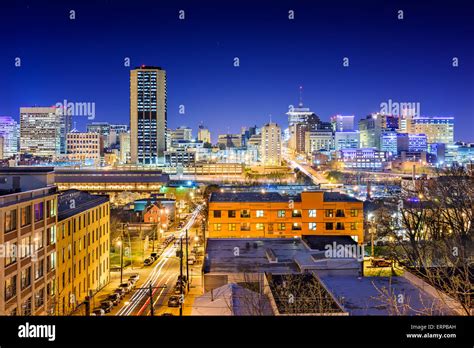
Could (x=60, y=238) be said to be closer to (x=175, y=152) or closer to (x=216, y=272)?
(x=216, y=272)

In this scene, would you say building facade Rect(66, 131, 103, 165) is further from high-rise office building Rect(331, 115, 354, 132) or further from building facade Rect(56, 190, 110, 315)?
high-rise office building Rect(331, 115, 354, 132)

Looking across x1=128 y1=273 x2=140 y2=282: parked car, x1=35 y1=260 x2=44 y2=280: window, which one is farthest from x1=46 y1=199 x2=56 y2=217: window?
x1=128 y1=273 x2=140 y2=282: parked car

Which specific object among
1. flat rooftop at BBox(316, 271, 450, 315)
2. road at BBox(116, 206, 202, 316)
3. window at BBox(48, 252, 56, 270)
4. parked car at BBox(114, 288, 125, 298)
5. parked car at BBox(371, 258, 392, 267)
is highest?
flat rooftop at BBox(316, 271, 450, 315)

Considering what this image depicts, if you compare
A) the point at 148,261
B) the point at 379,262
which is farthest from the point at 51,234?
the point at 379,262

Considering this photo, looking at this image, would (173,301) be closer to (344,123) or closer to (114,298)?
(114,298)

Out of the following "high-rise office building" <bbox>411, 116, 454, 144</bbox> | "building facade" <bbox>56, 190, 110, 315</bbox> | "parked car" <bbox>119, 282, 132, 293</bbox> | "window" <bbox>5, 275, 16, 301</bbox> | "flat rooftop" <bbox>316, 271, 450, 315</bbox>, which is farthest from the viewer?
"high-rise office building" <bbox>411, 116, 454, 144</bbox>

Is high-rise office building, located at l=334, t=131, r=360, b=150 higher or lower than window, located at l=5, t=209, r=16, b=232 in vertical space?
higher
